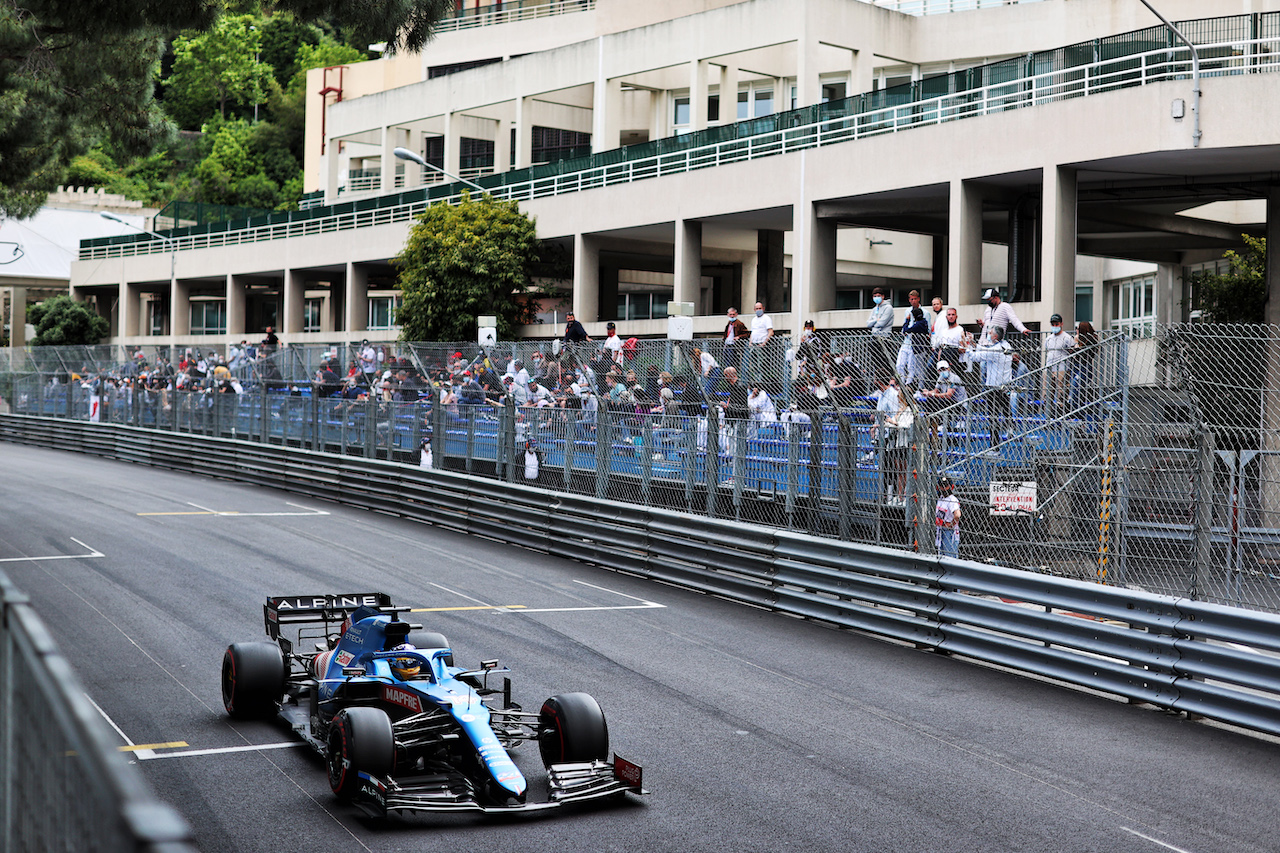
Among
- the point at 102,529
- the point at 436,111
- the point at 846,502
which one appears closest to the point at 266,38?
the point at 436,111

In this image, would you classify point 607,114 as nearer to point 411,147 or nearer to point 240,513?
point 411,147

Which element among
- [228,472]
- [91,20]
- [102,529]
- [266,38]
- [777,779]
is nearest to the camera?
[777,779]

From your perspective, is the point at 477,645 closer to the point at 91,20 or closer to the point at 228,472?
the point at 91,20

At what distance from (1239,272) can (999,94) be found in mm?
11840

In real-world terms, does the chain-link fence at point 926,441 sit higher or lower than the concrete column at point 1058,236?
lower

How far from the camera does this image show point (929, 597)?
1179cm

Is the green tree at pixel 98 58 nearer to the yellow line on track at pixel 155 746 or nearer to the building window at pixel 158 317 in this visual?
the yellow line on track at pixel 155 746

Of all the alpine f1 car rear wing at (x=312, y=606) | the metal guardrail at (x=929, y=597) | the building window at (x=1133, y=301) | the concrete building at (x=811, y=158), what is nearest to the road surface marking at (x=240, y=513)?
the metal guardrail at (x=929, y=597)

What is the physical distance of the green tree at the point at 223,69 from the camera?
10499 cm

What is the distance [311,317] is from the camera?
68.1m

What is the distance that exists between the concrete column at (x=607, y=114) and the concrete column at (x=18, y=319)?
38885 mm

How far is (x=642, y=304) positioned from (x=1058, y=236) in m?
35.1

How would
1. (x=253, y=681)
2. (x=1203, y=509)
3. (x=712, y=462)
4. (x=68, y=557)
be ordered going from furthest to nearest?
1. (x=68, y=557)
2. (x=712, y=462)
3. (x=1203, y=509)
4. (x=253, y=681)

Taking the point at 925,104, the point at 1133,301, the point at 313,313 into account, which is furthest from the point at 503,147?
the point at 313,313
